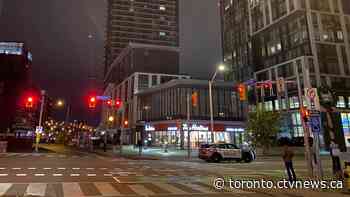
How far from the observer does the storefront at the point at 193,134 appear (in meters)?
55.4

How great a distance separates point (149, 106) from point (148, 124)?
8591mm

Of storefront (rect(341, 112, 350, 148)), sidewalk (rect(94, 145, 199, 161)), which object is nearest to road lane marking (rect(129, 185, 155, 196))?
sidewalk (rect(94, 145, 199, 161))

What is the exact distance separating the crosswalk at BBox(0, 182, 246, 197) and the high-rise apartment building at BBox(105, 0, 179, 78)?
5209 inches

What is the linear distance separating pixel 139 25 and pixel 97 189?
139 m

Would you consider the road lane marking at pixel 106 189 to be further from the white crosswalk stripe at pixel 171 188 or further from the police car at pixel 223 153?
the police car at pixel 223 153

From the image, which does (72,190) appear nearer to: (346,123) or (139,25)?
(346,123)

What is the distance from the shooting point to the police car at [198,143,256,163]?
26.8 m

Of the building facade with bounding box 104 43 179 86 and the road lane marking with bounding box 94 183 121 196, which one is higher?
the building facade with bounding box 104 43 179 86

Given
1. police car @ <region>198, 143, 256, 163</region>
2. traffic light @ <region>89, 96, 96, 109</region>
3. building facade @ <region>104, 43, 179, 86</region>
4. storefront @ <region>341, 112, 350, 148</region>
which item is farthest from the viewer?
building facade @ <region>104, 43, 179, 86</region>

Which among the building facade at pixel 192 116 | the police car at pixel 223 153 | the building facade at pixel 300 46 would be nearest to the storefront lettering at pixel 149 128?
the building facade at pixel 192 116

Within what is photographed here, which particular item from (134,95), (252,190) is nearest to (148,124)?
(134,95)

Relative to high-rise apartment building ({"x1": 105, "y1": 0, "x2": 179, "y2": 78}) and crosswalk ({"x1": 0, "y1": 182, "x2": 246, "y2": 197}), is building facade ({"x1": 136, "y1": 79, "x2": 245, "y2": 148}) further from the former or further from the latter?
high-rise apartment building ({"x1": 105, "y1": 0, "x2": 179, "y2": 78})

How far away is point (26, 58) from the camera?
4796 inches

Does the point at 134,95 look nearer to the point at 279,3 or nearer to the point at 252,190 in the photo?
the point at 279,3
